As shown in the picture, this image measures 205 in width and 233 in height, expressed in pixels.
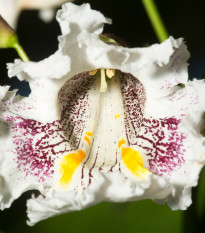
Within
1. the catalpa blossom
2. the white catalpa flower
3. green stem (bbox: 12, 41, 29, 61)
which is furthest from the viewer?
the white catalpa flower

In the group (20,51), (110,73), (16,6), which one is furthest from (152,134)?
(16,6)

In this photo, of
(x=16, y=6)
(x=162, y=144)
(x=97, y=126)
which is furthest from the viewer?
(x=16, y=6)

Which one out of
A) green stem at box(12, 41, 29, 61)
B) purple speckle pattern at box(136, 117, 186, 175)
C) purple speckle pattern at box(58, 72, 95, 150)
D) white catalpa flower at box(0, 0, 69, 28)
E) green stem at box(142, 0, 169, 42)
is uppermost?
green stem at box(12, 41, 29, 61)

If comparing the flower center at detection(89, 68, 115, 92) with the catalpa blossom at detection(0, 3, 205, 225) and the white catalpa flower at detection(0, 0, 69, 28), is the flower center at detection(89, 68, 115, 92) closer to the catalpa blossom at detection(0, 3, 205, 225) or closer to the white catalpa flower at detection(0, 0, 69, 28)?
the catalpa blossom at detection(0, 3, 205, 225)

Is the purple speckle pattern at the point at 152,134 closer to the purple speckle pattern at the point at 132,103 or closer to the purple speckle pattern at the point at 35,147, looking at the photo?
the purple speckle pattern at the point at 132,103

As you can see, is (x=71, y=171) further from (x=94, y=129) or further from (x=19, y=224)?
(x=19, y=224)

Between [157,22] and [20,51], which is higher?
[20,51]

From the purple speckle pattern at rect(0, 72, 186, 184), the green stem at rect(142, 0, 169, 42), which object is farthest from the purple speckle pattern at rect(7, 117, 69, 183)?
the green stem at rect(142, 0, 169, 42)

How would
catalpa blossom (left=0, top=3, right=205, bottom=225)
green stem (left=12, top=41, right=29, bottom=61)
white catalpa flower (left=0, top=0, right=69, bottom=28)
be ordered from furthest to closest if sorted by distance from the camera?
1. white catalpa flower (left=0, top=0, right=69, bottom=28)
2. green stem (left=12, top=41, right=29, bottom=61)
3. catalpa blossom (left=0, top=3, right=205, bottom=225)

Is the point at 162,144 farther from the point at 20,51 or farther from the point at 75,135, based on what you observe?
the point at 20,51
